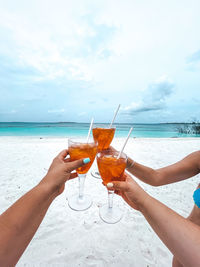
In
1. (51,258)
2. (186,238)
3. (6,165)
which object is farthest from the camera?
(6,165)

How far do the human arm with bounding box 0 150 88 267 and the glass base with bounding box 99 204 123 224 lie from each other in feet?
3.61

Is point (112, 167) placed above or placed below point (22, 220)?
above

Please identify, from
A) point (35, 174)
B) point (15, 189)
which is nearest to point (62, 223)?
point (15, 189)

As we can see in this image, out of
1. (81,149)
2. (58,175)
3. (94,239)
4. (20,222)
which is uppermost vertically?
(81,149)

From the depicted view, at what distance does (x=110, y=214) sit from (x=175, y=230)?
1.30 meters

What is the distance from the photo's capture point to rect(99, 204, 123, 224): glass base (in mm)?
1728

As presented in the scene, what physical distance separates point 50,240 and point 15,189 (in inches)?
59.8

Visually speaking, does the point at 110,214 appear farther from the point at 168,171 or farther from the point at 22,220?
the point at 22,220

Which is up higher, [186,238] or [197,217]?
[186,238]

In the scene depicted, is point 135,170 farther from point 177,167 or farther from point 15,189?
point 15,189

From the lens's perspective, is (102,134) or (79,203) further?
(79,203)

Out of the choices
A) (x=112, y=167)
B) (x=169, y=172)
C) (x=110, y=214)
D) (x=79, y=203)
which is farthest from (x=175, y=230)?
(x=79, y=203)

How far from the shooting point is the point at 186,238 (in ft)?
2.17

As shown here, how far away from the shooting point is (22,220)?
78cm
